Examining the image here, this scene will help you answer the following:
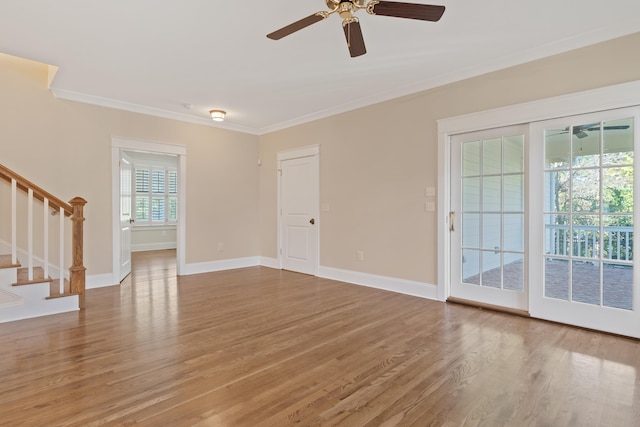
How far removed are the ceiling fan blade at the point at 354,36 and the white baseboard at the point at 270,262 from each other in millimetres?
4302

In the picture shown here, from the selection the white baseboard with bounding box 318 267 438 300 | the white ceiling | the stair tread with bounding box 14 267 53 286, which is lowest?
the white baseboard with bounding box 318 267 438 300

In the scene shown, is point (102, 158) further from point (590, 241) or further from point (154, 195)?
point (590, 241)

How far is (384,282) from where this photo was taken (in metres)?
4.48

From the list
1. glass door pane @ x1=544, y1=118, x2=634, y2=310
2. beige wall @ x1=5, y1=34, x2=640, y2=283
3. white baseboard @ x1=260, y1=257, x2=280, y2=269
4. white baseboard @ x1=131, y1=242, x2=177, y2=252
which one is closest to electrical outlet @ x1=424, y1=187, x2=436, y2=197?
beige wall @ x1=5, y1=34, x2=640, y2=283

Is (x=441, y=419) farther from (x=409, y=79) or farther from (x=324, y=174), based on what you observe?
(x=324, y=174)

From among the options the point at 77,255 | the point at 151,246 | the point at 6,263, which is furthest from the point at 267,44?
the point at 151,246

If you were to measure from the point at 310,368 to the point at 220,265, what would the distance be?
4023 mm

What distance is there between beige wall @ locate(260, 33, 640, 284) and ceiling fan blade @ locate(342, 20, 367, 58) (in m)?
1.83

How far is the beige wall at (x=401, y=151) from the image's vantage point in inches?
120

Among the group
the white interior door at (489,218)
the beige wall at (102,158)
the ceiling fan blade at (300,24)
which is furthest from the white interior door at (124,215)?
the white interior door at (489,218)

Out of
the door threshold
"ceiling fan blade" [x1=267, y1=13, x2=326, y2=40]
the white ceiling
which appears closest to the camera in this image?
"ceiling fan blade" [x1=267, y1=13, x2=326, y2=40]

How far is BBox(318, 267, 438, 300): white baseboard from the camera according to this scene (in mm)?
4055

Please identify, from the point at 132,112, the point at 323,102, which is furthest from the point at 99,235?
the point at 323,102

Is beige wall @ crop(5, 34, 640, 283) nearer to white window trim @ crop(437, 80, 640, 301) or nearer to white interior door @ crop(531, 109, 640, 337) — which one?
white window trim @ crop(437, 80, 640, 301)
